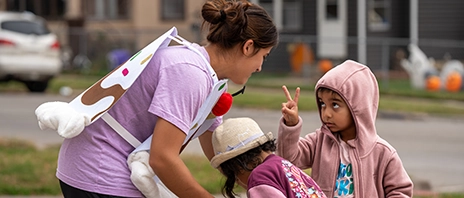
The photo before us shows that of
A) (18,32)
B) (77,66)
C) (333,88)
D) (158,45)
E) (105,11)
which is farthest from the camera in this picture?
(105,11)

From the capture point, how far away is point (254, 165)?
323 centimetres

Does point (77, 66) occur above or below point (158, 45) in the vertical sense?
below

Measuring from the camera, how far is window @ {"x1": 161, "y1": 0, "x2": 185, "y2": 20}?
96.6 feet

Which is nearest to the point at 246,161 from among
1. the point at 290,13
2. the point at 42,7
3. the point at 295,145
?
the point at 295,145

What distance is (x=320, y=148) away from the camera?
144 inches

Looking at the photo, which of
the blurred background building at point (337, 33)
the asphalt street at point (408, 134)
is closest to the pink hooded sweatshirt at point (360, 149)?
the asphalt street at point (408, 134)

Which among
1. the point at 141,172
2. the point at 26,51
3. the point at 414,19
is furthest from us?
the point at 414,19

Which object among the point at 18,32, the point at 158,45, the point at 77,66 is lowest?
the point at 77,66

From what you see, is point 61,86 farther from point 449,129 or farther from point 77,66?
point 449,129

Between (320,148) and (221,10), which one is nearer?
(221,10)

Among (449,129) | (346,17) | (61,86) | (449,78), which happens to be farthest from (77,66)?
(449,129)

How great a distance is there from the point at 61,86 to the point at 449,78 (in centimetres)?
886

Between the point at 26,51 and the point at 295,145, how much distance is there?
13.7 meters

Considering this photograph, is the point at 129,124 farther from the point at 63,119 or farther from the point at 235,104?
the point at 235,104
